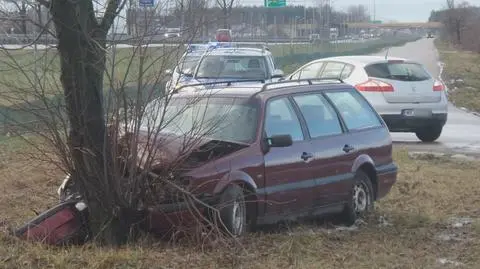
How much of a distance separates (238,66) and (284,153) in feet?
32.1

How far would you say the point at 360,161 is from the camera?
332 inches

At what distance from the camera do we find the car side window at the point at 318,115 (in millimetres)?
7941

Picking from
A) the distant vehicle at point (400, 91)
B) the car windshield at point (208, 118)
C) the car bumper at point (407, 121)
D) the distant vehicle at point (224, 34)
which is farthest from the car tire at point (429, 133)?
the car windshield at point (208, 118)

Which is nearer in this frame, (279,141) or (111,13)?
(111,13)

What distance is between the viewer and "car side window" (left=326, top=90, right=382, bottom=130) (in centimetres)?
852

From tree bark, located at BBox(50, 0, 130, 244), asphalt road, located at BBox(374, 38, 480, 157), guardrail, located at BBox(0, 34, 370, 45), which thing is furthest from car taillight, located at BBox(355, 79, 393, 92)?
tree bark, located at BBox(50, 0, 130, 244)

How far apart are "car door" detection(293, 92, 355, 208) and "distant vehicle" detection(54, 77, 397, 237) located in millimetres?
10

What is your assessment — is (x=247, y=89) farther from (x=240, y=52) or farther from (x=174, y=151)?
(x=240, y=52)

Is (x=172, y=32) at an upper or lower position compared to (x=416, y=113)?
upper

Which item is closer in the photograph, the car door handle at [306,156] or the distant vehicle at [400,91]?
the car door handle at [306,156]

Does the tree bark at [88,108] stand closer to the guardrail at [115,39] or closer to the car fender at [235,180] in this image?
the guardrail at [115,39]

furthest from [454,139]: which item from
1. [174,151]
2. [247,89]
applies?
[174,151]

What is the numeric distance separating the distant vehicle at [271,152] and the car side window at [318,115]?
13 mm

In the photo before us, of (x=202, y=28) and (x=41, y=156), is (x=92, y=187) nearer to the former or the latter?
(x=41, y=156)
